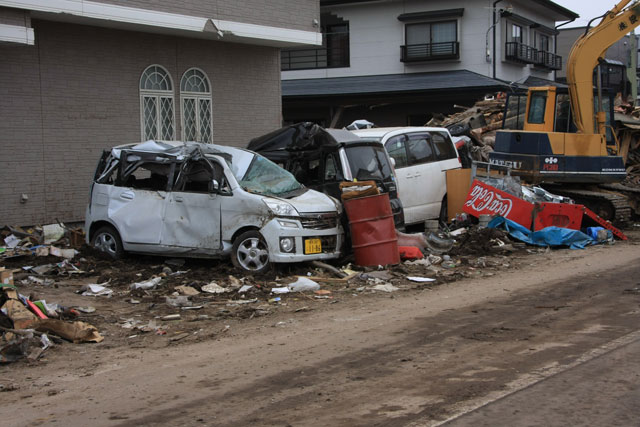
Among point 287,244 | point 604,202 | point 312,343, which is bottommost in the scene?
point 312,343

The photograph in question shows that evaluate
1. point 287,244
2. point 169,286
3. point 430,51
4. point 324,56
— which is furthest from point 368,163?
point 324,56

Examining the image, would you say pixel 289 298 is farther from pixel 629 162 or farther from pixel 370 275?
pixel 629 162

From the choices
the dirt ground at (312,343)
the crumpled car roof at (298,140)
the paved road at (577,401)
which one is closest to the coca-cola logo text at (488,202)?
the dirt ground at (312,343)

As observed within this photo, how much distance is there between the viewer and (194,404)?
220 inches

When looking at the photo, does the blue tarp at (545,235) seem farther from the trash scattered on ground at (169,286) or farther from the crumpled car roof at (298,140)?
the crumpled car roof at (298,140)

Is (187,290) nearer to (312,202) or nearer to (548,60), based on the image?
(312,202)

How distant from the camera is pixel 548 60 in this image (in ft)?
122

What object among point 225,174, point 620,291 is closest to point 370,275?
point 225,174

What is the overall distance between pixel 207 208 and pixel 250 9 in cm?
726

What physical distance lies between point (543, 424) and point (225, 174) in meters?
6.89

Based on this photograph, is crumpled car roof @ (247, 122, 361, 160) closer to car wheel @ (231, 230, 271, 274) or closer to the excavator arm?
car wheel @ (231, 230, 271, 274)

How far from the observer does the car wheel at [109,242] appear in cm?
1166

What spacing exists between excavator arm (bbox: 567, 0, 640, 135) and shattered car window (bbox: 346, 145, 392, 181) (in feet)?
19.9

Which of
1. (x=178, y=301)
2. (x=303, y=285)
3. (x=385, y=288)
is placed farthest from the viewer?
(x=385, y=288)
